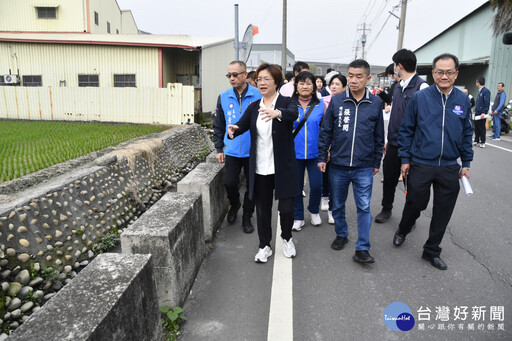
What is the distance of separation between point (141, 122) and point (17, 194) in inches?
381

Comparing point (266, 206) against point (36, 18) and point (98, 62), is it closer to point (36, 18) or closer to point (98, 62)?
point (98, 62)

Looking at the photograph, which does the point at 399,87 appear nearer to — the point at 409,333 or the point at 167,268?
the point at 409,333

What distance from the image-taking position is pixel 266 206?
4.01 meters

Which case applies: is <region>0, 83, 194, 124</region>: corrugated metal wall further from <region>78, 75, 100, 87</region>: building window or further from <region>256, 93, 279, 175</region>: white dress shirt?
<region>256, 93, 279, 175</region>: white dress shirt

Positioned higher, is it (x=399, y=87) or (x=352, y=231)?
(x=399, y=87)

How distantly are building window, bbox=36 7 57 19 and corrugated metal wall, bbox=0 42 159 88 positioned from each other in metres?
5.45

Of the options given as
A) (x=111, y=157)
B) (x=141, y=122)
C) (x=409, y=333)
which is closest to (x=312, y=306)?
(x=409, y=333)

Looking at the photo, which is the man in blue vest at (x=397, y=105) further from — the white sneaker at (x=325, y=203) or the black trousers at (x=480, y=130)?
the black trousers at (x=480, y=130)

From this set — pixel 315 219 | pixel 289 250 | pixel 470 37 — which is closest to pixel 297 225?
pixel 315 219

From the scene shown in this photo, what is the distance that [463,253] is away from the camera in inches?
169

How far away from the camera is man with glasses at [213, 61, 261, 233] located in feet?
15.6

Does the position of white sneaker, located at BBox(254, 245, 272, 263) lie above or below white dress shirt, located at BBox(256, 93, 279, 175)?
below

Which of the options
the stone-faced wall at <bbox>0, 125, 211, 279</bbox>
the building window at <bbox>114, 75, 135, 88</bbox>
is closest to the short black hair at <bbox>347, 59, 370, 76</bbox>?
the stone-faced wall at <bbox>0, 125, 211, 279</bbox>

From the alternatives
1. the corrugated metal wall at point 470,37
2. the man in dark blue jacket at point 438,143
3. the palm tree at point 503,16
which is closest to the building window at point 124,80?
the man in dark blue jacket at point 438,143
